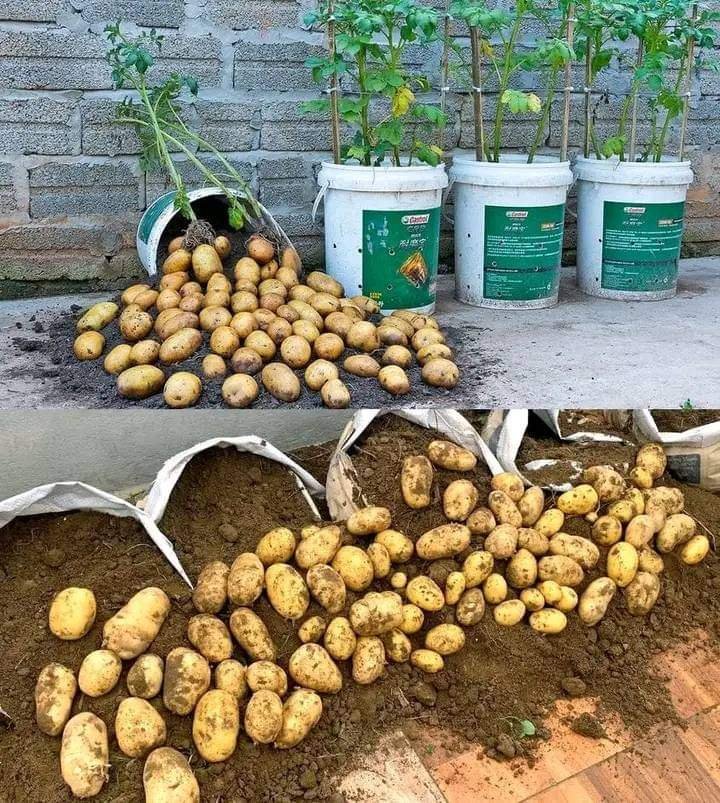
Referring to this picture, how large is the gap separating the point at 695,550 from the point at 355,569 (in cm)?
83

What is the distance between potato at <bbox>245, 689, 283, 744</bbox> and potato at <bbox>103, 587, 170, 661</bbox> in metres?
0.25

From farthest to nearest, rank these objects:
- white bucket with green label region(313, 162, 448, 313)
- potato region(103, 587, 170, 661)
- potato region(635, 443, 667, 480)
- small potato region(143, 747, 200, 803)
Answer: white bucket with green label region(313, 162, 448, 313), potato region(635, 443, 667, 480), potato region(103, 587, 170, 661), small potato region(143, 747, 200, 803)

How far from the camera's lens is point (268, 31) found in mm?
3492

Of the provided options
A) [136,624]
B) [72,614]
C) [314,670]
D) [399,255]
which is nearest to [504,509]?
[314,670]

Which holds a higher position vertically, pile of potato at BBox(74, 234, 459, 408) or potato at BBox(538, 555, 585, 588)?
pile of potato at BBox(74, 234, 459, 408)

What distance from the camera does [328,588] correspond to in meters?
1.77

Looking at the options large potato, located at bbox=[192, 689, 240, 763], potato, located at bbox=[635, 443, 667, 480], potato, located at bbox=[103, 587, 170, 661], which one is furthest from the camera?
potato, located at bbox=[635, 443, 667, 480]

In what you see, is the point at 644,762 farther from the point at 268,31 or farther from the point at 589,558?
the point at 268,31

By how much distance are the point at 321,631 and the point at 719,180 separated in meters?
3.52

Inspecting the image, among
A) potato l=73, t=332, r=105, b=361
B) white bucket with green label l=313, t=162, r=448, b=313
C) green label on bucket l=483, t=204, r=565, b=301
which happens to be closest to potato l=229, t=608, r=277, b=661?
potato l=73, t=332, r=105, b=361

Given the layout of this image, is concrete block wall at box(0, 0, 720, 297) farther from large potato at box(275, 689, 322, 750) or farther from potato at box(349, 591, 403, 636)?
large potato at box(275, 689, 322, 750)

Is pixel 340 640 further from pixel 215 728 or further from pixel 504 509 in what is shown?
pixel 504 509

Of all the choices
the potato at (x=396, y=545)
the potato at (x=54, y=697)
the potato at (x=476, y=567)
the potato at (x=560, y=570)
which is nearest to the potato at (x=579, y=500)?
the potato at (x=560, y=570)

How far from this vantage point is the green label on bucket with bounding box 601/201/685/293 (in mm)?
3549
